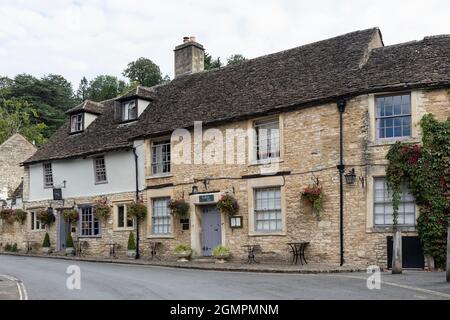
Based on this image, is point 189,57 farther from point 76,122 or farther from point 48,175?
point 48,175

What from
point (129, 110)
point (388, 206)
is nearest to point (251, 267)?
point (388, 206)

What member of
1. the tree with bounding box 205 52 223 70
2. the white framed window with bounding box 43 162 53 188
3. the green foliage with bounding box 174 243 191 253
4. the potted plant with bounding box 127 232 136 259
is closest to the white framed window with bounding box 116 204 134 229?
the potted plant with bounding box 127 232 136 259

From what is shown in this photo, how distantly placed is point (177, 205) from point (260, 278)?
25.9ft

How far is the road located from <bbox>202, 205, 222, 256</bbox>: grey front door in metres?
4.81

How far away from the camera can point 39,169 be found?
31.4 metres

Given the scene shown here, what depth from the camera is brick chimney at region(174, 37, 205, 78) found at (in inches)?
1156

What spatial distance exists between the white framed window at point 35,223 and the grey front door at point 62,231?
1652 mm

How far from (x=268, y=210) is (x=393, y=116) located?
5571 millimetres

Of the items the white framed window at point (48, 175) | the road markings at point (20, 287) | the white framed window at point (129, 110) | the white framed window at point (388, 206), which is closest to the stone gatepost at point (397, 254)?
the white framed window at point (388, 206)

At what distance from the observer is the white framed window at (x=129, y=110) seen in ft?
90.9

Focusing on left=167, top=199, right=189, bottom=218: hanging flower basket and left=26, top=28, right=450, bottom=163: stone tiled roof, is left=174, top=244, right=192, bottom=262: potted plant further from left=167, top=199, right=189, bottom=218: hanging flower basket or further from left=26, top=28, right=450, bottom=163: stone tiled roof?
left=26, top=28, right=450, bottom=163: stone tiled roof

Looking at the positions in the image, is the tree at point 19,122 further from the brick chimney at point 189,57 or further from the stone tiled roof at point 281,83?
the brick chimney at point 189,57

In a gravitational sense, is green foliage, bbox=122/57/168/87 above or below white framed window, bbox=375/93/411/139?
above

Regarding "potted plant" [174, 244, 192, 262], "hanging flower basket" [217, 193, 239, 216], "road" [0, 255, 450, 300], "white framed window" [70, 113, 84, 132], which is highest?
"white framed window" [70, 113, 84, 132]
